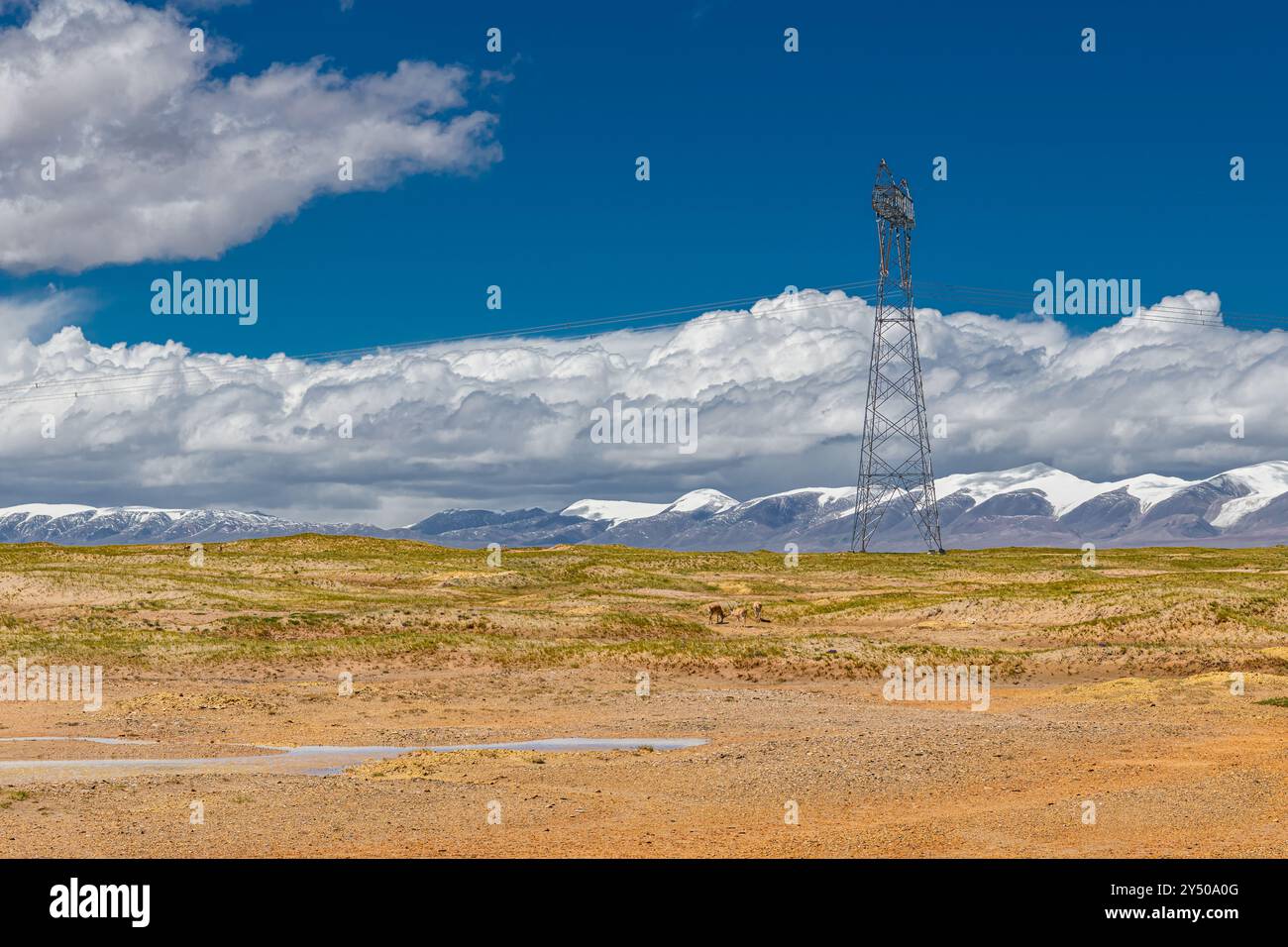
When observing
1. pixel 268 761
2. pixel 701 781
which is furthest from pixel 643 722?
pixel 268 761

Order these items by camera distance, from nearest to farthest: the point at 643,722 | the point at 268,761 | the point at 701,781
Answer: the point at 701,781, the point at 268,761, the point at 643,722

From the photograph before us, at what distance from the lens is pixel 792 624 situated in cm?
8106

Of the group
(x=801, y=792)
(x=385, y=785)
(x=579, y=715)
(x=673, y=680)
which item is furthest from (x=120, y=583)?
(x=801, y=792)

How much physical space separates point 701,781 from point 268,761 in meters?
12.1

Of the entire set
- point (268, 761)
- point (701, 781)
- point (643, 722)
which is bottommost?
point (643, 722)

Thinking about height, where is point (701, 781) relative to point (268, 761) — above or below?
below

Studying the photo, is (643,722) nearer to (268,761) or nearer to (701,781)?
(701,781)

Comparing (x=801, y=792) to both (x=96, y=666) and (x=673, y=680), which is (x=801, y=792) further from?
(x=96, y=666)

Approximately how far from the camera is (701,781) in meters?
31.0

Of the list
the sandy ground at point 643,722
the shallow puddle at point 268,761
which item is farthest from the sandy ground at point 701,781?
the shallow puddle at point 268,761

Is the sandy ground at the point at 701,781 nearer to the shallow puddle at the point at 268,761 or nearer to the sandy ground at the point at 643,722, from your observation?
the sandy ground at the point at 643,722
